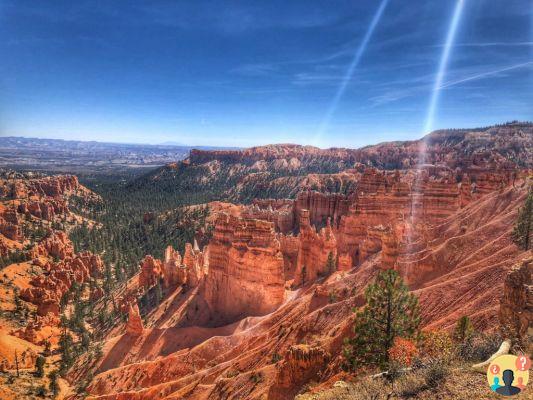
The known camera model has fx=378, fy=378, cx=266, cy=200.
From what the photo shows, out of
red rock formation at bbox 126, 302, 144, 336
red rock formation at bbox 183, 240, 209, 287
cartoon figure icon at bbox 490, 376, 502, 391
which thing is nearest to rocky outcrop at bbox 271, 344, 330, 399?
cartoon figure icon at bbox 490, 376, 502, 391

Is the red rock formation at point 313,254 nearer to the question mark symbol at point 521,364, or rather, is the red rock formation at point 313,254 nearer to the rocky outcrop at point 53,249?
the question mark symbol at point 521,364

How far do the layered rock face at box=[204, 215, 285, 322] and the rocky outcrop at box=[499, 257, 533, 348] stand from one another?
909 inches

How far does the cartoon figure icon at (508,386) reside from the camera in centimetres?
686

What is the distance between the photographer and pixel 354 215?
174ft

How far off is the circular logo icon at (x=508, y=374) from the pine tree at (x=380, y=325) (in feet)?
24.2

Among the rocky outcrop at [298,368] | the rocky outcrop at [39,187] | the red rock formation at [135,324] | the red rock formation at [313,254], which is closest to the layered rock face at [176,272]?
the red rock formation at [135,324]

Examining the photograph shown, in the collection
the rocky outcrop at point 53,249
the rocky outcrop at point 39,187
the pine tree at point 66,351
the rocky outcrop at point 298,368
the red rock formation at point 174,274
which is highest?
the rocky outcrop at point 298,368

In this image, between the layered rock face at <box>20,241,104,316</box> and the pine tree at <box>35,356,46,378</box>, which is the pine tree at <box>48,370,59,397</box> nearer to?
the pine tree at <box>35,356,46,378</box>

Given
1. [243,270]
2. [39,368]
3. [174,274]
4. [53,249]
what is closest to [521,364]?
[243,270]

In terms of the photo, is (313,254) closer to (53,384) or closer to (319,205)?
(53,384)

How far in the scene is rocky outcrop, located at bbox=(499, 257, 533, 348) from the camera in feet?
38.3

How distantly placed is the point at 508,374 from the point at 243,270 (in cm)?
3027

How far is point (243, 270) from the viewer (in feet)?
119

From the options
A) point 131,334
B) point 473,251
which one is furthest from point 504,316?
point 131,334
